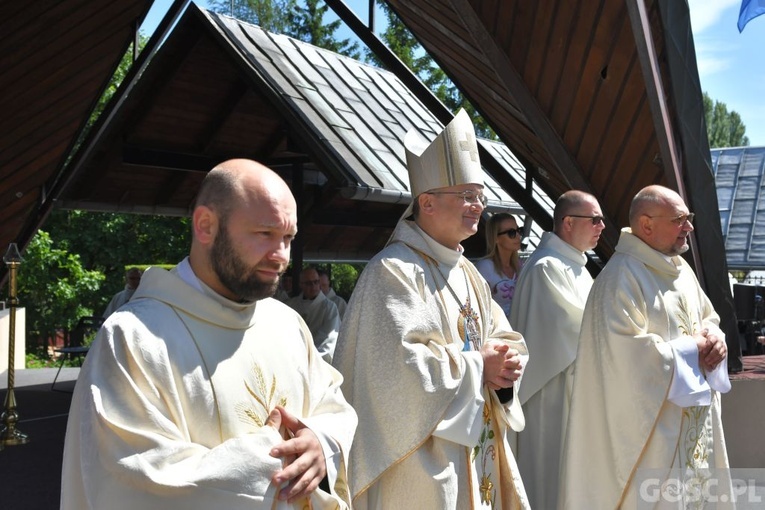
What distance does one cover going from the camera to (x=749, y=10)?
710 centimetres

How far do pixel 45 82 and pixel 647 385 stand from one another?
694cm

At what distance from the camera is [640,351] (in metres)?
4.18

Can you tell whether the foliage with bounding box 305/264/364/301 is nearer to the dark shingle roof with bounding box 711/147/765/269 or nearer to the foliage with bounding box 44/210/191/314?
the foliage with bounding box 44/210/191/314

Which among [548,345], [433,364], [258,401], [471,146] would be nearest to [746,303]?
[548,345]

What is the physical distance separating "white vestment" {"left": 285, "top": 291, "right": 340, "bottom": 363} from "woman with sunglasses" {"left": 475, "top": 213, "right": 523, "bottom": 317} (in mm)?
3158

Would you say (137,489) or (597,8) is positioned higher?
(597,8)

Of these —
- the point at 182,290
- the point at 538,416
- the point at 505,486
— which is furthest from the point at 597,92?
the point at 182,290

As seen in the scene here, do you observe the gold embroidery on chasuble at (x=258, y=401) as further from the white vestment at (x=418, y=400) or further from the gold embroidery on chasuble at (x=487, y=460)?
the gold embroidery on chasuble at (x=487, y=460)

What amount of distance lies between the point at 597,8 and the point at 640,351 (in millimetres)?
2478

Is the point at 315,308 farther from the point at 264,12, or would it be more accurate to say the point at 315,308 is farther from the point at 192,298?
the point at 264,12

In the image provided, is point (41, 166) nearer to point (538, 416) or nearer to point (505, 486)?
point (538, 416)

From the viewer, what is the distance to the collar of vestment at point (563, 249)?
5320 millimetres

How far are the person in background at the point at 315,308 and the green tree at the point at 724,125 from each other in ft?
195

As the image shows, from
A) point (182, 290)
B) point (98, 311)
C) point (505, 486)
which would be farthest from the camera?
point (98, 311)
